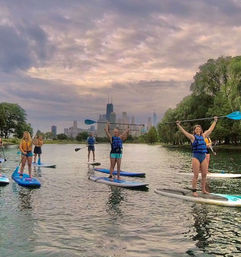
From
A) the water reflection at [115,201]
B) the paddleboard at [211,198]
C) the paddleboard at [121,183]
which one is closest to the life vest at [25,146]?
the paddleboard at [121,183]

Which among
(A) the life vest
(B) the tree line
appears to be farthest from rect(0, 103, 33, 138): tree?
(A) the life vest

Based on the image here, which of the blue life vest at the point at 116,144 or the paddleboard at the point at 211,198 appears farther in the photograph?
the blue life vest at the point at 116,144

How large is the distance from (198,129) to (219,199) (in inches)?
98.1

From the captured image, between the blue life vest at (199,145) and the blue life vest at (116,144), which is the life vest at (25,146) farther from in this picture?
the blue life vest at (199,145)

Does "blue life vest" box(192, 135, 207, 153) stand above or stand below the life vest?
above

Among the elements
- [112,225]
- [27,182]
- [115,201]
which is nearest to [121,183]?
[115,201]

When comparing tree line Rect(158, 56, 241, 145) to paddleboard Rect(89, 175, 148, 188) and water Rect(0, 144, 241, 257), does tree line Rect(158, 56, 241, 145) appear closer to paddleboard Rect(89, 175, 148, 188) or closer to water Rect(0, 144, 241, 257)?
paddleboard Rect(89, 175, 148, 188)

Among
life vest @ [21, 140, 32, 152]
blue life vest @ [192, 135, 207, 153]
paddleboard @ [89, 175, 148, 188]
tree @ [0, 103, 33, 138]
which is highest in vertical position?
tree @ [0, 103, 33, 138]

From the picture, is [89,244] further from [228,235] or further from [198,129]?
[198,129]

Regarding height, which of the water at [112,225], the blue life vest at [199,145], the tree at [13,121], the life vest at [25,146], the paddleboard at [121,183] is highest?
the tree at [13,121]

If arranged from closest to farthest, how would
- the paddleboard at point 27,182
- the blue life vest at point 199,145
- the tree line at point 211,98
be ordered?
1. the blue life vest at point 199,145
2. the paddleboard at point 27,182
3. the tree line at point 211,98

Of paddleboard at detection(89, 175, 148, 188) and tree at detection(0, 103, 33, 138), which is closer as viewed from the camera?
paddleboard at detection(89, 175, 148, 188)

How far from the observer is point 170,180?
54.9 ft

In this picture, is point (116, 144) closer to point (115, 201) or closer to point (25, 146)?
point (115, 201)
